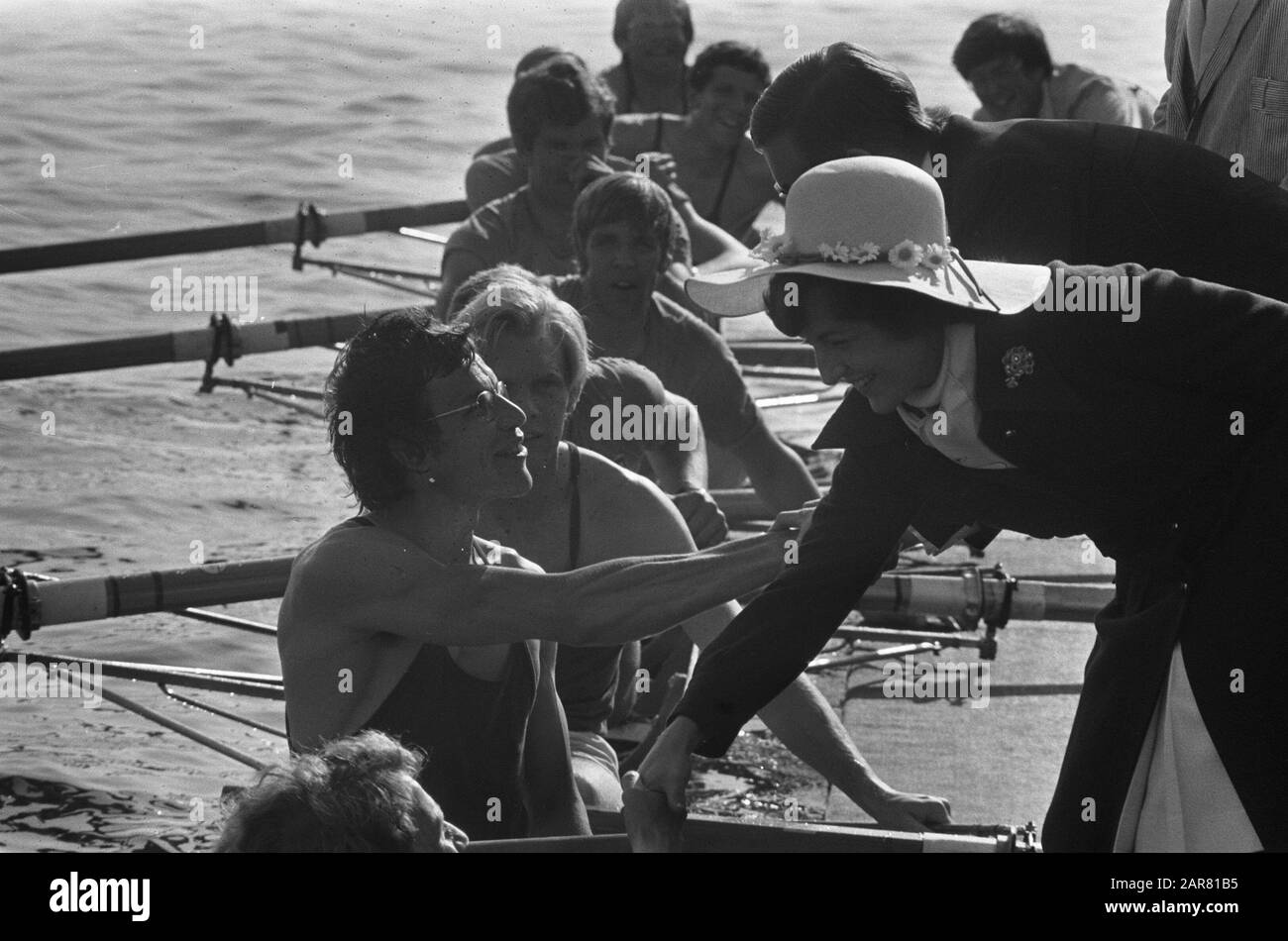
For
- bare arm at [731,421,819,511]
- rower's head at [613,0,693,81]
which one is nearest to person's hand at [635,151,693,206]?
bare arm at [731,421,819,511]

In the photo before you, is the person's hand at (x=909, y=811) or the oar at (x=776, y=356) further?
the oar at (x=776, y=356)

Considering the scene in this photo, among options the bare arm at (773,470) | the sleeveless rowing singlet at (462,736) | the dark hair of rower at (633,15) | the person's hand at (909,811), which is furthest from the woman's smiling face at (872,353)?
the dark hair of rower at (633,15)

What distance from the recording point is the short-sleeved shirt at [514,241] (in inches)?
238

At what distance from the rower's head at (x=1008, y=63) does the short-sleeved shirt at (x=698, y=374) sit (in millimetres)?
2140

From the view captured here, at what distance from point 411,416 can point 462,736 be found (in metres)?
0.48

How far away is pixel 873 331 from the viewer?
2547 mm

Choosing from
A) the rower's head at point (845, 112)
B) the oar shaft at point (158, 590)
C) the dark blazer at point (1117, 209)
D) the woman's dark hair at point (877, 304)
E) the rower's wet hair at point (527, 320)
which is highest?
the rower's head at point (845, 112)

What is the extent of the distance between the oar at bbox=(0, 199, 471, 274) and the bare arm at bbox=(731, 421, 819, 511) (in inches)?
134

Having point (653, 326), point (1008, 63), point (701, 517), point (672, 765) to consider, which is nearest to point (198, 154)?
point (1008, 63)

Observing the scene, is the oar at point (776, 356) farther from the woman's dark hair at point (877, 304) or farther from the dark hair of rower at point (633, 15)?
the woman's dark hair at point (877, 304)

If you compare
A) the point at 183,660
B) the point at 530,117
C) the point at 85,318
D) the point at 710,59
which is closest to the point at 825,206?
the point at 530,117

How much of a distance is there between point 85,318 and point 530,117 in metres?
4.84

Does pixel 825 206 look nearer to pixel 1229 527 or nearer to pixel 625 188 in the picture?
pixel 1229 527

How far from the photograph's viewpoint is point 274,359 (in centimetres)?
987
